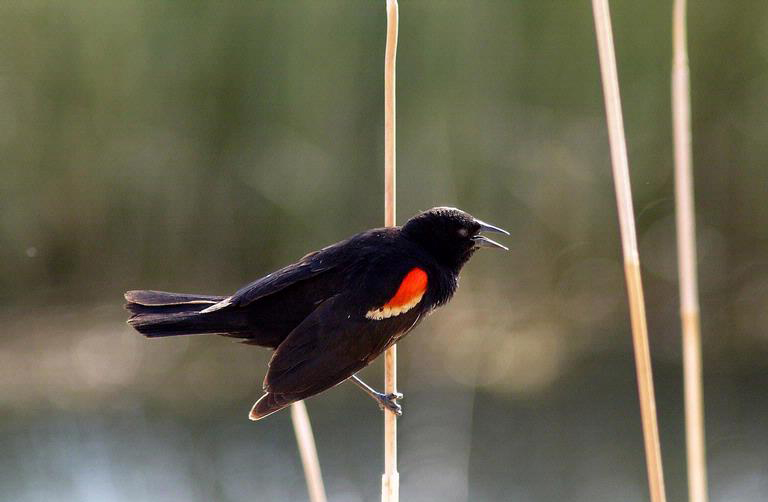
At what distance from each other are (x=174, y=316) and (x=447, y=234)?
86 centimetres

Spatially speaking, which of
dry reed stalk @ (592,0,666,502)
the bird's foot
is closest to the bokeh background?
the bird's foot

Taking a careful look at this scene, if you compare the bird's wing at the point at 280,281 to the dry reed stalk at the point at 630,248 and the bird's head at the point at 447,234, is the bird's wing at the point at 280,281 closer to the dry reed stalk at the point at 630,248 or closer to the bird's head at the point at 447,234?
the bird's head at the point at 447,234

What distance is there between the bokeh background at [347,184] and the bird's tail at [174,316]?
2.39m

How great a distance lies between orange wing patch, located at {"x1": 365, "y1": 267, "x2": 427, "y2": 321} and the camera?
253 centimetres

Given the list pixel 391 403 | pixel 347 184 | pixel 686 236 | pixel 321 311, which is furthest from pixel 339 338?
pixel 347 184

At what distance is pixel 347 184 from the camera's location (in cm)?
513

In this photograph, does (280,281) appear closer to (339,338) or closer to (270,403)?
(339,338)

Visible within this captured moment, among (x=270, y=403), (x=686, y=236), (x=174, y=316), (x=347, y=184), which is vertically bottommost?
(x=270, y=403)

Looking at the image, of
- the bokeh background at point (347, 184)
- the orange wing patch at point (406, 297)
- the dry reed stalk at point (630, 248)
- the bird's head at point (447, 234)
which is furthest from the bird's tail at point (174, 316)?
the bokeh background at point (347, 184)

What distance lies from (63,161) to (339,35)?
1647mm

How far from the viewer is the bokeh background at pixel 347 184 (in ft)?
16.2

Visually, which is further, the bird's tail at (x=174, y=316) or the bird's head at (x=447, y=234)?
the bird's head at (x=447, y=234)

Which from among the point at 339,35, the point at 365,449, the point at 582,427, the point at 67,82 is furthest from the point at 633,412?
the point at 67,82

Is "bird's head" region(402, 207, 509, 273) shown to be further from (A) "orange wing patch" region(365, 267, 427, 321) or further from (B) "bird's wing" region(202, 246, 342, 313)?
(B) "bird's wing" region(202, 246, 342, 313)
